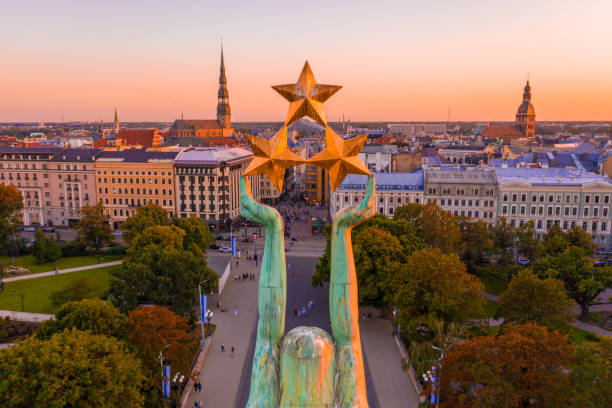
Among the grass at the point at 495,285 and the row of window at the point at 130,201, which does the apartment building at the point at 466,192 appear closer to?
the grass at the point at 495,285

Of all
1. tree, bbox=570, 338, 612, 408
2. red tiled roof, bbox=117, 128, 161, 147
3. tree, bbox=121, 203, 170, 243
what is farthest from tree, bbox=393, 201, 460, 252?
red tiled roof, bbox=117, 128, 161, 147

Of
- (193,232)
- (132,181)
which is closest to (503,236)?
(193,232)

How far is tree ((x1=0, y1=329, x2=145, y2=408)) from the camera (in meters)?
26.9

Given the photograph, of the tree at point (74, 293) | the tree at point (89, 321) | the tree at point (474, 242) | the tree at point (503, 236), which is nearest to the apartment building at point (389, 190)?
the tree at point (474, 242)

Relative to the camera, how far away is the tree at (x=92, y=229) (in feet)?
262

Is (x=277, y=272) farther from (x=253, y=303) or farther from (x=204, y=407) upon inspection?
(x=253, y=303)

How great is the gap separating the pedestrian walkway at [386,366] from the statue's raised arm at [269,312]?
20.4m

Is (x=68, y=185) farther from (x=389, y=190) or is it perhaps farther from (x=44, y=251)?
(x=389, y=190)

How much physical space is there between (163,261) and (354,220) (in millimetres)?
36019

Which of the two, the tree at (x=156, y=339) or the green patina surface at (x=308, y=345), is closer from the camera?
the green patina surface at (x=308, y=345)

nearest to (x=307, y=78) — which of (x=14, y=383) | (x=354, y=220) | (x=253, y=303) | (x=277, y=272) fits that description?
(x=354, y=220)

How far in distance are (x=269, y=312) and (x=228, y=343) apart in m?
29.9

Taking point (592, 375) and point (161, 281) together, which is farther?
point (161, 281)

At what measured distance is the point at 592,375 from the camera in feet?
95.2
